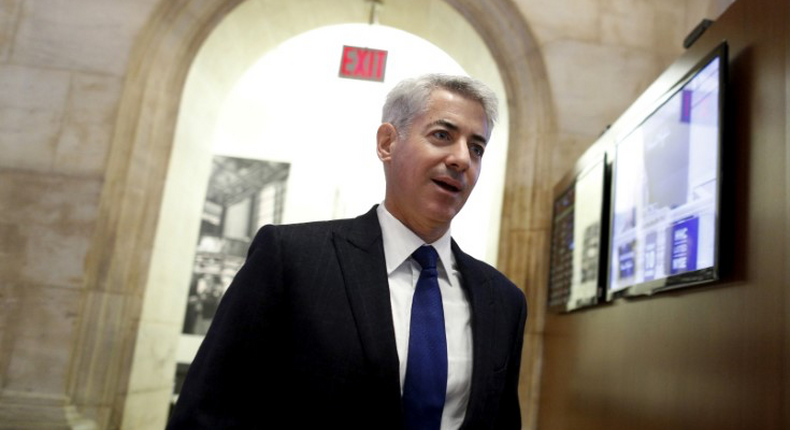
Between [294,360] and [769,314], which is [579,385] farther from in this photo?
[294,360]

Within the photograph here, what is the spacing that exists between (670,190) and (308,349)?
5.14 ft

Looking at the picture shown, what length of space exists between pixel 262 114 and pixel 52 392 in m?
5.63

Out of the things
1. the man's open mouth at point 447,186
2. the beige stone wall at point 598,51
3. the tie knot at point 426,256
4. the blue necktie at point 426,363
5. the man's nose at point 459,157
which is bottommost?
the blue necktie at point 426,363

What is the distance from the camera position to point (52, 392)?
4.10m

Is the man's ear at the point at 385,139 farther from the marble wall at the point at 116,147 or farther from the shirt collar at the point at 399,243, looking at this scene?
the marble wall at the point at 116,147

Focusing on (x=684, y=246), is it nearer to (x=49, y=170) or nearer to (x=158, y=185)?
(x=158, y=185)

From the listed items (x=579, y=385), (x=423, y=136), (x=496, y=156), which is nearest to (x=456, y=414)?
(x=423, y=136)

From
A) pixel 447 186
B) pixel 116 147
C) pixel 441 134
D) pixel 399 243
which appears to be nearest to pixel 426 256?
pixel 399 243

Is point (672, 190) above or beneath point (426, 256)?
above

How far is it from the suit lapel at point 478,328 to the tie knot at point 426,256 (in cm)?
11

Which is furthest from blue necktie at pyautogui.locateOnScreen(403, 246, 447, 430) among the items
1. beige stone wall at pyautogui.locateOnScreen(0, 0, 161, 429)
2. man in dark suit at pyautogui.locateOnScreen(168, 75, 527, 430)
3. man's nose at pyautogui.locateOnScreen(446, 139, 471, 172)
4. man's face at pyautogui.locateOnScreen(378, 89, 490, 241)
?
beige stone wall at pyautogui.locateOnScreen(0, 0, 161, 429)

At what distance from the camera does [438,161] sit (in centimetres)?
141

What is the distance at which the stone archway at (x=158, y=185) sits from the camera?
429 cm

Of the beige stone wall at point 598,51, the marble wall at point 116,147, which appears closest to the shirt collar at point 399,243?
the marble wall at point 116,147
